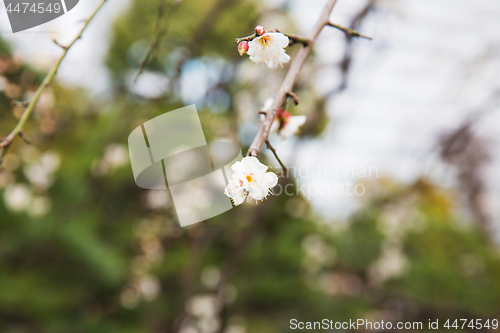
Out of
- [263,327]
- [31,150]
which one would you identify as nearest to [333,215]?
[263,327]

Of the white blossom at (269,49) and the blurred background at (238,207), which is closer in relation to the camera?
the white blossom at (269,49)

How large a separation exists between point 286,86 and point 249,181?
124 millimetres

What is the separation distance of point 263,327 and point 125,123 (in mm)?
2923

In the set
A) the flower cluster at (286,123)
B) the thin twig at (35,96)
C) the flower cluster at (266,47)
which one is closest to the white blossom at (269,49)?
the flower cluster at (266,47)

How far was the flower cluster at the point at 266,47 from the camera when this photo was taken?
0.42 metres

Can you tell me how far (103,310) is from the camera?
3080 millimetres

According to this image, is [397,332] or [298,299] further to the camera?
[397,332]

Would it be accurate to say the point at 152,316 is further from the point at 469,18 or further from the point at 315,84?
the point at 469,18

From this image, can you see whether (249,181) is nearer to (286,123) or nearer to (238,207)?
(286,123)

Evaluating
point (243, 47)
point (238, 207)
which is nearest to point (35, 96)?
point (243, 47)

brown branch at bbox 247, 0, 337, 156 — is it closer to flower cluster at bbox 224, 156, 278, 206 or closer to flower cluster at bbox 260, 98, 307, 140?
flower cluster at bbox 224, 156, 278, 206

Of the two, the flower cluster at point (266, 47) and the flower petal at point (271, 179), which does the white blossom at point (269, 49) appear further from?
the flower petal at point (271, 179)

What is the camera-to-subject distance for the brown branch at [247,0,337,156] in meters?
0.36

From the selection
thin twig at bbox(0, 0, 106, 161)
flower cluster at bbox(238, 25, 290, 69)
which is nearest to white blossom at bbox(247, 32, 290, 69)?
flower cluster at bbox(238, 25, 290, 69)
